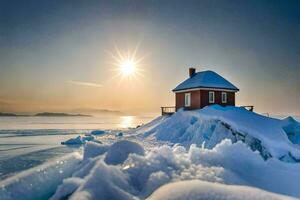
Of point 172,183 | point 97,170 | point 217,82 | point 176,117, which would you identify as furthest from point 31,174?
A: point 217,82

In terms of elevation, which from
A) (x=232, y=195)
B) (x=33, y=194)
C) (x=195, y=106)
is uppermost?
(x=195, y=106)

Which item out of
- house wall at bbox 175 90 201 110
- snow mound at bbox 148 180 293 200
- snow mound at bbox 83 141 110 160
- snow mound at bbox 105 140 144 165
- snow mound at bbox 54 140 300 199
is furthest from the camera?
house wall at bbox 175 90 201 110

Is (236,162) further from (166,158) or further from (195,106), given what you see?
(195,106)

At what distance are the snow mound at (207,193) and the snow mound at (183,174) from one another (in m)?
0.12

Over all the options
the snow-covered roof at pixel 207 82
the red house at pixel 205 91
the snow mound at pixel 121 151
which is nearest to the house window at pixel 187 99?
the red house at pixel 205 91

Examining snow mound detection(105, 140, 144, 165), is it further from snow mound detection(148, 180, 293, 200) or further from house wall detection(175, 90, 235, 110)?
house wall detection(175, 90, 235, 110)

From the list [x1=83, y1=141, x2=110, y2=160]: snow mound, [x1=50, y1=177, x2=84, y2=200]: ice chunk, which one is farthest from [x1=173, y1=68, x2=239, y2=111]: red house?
[x1=50, y1=177, x2=84, y2=200]: ice chunk

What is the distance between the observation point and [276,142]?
2219cm

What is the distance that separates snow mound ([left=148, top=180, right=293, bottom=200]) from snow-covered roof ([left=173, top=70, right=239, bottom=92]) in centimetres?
2847

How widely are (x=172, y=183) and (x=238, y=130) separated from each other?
67.0 ft

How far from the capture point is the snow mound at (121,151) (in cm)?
712

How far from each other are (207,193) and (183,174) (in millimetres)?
1248

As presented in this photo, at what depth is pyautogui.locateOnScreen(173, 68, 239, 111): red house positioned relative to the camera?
108ft

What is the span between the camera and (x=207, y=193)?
169 inches
